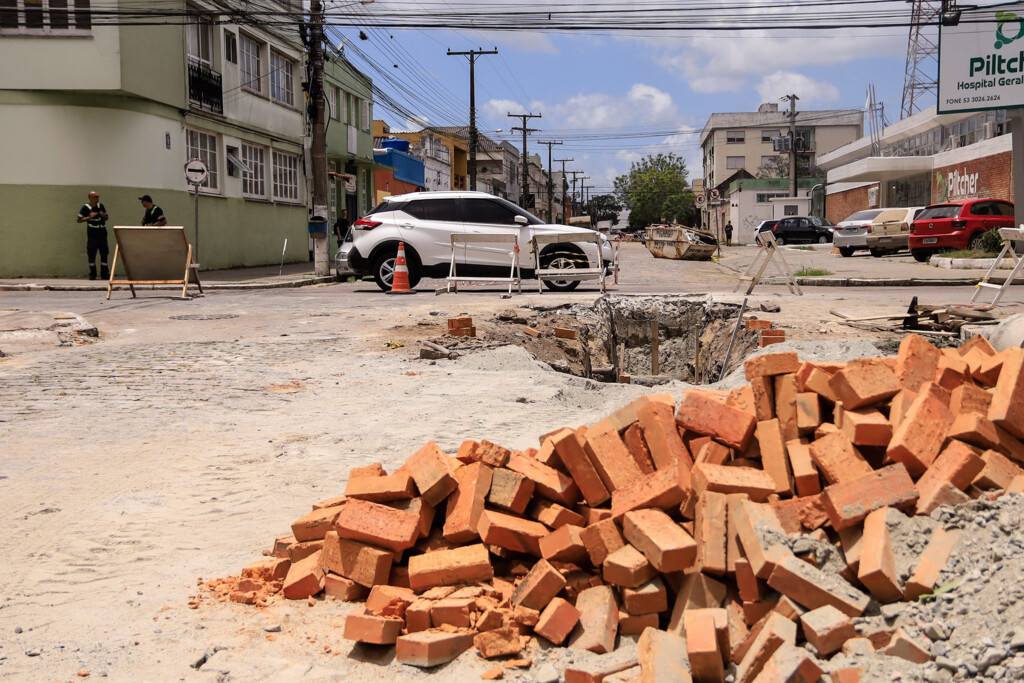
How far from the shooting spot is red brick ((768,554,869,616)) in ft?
8.41

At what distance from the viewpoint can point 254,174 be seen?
1028 inches

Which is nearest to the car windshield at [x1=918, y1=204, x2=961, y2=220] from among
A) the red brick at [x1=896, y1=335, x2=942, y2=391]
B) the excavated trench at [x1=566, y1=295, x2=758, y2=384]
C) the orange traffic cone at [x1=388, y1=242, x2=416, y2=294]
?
the excavated trench at [x1=566, y1=295, x2=758, y2=384]

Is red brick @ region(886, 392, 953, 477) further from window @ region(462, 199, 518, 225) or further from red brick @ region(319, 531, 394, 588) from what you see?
window @ region(462, 199, 518, 225)

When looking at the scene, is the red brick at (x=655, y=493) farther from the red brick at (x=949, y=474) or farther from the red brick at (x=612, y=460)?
the red brick at (x=949, y=474)

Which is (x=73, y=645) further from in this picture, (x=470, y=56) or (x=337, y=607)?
(x=470, y=56)

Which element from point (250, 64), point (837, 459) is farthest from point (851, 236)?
point (837, 459)

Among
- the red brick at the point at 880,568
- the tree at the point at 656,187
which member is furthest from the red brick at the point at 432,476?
the tree at the point at 656,187

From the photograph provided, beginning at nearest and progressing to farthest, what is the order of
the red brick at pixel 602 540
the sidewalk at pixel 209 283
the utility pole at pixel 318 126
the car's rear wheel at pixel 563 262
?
the red brick at pixel 602 540 → the car's rear wheel at pixel 563 262 → the sidewalk at pixel 209 283 → the utility pole at pixel 318 126

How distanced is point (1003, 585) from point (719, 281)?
16286 millimetres

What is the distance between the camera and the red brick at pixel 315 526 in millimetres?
3283

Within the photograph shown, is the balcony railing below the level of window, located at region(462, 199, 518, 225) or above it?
above

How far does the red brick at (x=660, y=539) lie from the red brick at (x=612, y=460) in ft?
0.91

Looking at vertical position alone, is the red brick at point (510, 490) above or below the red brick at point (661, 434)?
below

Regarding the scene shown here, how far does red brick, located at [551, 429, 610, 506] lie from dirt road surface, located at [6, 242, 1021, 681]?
818 millimetres
